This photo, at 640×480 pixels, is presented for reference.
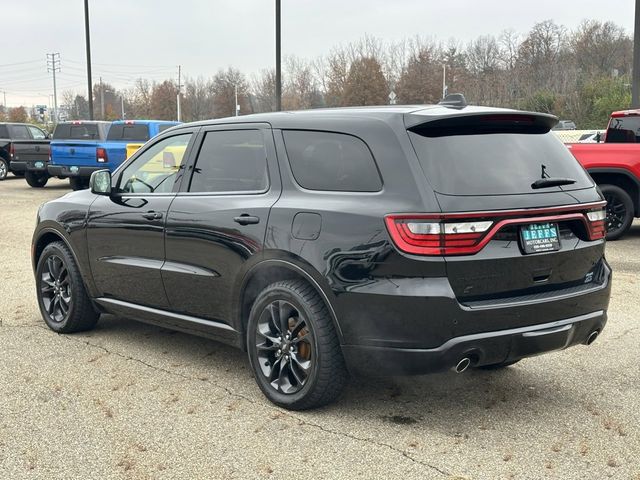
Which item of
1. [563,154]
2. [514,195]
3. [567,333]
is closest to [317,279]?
[514,195]

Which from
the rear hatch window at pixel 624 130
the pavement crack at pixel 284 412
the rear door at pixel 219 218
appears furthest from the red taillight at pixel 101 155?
the rear door at pixel 219 218

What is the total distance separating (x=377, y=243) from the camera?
3.75 metres

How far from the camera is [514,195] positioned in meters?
3.88

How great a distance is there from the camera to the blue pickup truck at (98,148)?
18.2 meters

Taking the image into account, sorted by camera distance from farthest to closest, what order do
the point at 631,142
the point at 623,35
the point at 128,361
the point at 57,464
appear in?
the point at 623,35
the point at 631,142
the point at 128,361
the point at 57,464

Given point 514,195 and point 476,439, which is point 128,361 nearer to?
point 476,439

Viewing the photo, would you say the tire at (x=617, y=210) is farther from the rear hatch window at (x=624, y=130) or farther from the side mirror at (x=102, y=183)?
the side mirror at (x=102, y=183)

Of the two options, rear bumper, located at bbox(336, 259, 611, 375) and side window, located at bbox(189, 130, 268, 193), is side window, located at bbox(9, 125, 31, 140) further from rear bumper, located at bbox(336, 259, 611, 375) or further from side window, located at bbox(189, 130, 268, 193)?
rear bumper, located at bbox(336, 259, 611, 375)

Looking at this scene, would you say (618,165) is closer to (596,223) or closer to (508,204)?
(596,223)

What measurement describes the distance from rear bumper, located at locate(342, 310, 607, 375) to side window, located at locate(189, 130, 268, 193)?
1268mm

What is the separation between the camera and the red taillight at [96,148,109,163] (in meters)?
18.2

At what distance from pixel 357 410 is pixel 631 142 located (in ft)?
26.5

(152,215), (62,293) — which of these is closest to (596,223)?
(152,215)

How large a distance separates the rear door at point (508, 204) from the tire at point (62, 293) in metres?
3.23
